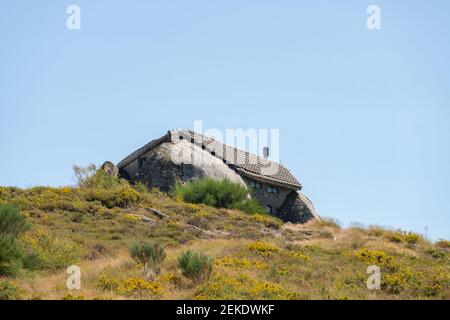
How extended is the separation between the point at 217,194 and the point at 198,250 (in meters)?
13.3

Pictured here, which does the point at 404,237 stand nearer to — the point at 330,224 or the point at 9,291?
the point at 330,224

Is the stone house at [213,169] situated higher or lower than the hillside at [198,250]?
higher

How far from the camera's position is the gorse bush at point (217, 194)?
3947cm

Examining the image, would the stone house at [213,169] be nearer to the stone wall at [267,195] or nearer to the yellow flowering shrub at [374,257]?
the stone wall at [267,195]

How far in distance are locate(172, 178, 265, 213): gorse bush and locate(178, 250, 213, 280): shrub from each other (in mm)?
17804

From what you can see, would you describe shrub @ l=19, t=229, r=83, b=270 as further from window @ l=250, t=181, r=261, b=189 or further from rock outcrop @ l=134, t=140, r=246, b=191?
window @ l=250, t=181, r=261, b=189

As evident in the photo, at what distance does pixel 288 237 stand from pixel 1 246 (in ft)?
48.8

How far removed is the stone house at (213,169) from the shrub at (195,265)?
67.4 feet

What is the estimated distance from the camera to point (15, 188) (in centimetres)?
3697

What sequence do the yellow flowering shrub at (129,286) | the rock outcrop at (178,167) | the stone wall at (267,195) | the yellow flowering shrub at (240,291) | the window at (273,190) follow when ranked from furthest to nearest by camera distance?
the window at (273,190), the stone wall at (267,195), the rock outcrop at (178,167), the yellow flowering shrub at (129,286), the yellow flowering shrub at (240,291)

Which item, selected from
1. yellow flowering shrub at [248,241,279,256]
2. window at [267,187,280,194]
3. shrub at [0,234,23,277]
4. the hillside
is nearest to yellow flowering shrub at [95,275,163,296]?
the hillside

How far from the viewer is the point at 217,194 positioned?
131ft

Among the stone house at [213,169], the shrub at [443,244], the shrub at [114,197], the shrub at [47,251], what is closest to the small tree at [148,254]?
the shrub at [47,251]
